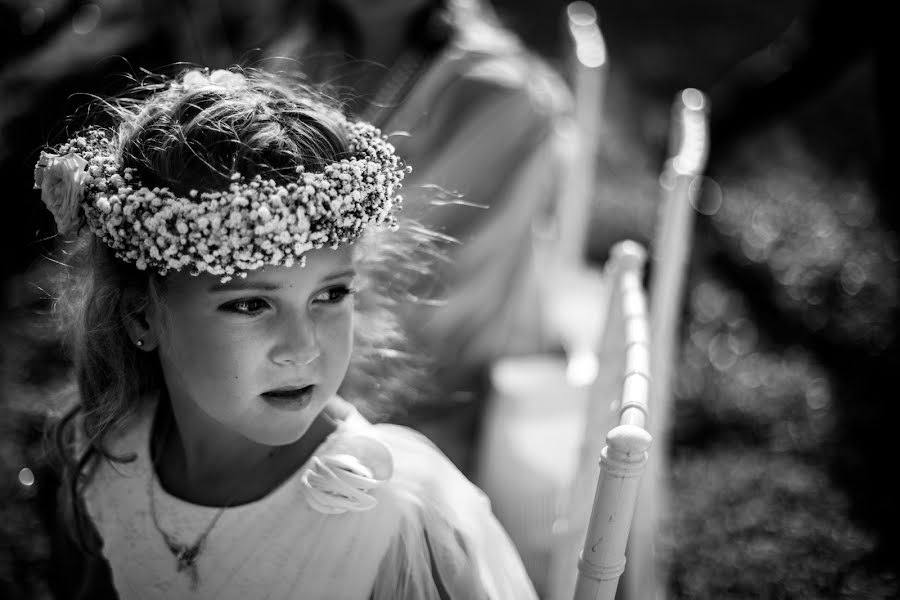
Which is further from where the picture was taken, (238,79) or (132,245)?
(238,79)

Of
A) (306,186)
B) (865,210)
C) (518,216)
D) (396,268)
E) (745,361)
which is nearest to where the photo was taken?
(306,186)

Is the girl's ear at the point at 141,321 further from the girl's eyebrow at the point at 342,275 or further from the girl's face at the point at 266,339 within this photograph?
the girl's eyebrow at the point at 342,275

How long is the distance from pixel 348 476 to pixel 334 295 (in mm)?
257

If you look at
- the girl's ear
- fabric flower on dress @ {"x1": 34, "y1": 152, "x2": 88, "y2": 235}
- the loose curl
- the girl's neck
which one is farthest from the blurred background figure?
fabric flower on dress @ {"x1": 34, "y1": 152, "x2": 88, "y2": 235}

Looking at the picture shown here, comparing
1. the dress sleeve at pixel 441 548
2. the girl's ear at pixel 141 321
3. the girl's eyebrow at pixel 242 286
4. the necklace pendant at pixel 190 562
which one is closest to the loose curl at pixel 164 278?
the girl's ear at pixel 141 321

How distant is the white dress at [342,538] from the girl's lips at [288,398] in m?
0.10

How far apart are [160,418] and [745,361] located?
8.42 feet

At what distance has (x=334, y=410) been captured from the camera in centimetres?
134

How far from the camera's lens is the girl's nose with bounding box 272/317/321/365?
108cm

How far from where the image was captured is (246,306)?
1092mm

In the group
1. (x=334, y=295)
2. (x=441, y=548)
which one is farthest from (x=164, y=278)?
(x=441, y=548)

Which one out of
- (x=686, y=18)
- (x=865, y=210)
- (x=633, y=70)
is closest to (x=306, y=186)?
(x=865, y=210)

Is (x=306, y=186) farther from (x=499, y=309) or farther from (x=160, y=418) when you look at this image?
(x=499, y=309)

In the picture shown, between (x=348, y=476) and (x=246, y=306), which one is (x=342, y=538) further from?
(x=246, y=306)
